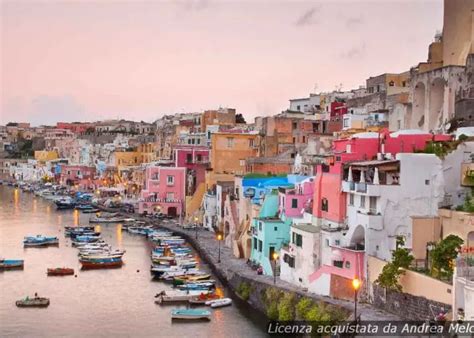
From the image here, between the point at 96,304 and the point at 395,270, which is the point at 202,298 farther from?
the point at 395,270

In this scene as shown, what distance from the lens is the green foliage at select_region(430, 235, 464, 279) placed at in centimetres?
1509

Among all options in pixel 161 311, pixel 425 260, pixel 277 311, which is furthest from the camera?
pixel 161 311

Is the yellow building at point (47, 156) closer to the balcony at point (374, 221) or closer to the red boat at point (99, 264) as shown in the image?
the red boat at point (99, 264)

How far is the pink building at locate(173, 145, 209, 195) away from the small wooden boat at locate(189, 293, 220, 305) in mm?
19290

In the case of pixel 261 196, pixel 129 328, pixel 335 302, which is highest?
pixel 261 196

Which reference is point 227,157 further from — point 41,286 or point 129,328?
Result: point 129,328

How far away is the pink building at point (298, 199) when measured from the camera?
2258 centimetres

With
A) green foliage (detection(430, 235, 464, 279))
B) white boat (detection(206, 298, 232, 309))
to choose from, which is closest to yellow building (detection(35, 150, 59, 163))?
white boat (detection(206, 298, 232, 309))

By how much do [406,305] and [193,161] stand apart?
2726 centimetres

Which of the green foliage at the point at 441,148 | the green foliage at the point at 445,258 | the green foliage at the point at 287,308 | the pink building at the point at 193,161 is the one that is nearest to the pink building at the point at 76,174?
the pink building at the point at 193,161

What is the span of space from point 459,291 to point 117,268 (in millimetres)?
16718

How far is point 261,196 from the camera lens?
2659 cm

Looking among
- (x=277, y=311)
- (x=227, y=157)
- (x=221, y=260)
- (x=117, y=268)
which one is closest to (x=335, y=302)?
(x=277, y=311)

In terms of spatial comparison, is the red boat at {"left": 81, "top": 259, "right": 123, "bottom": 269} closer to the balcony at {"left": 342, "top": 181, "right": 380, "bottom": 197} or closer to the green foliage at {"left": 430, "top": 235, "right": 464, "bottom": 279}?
the balcony at {"left": 342, "top": 181, "right": 380, "bottom": 197}
